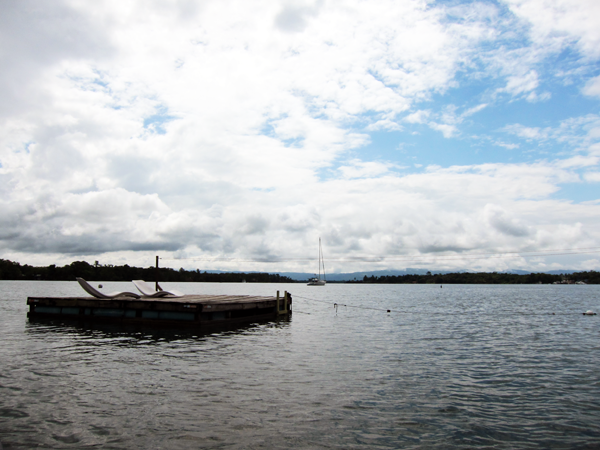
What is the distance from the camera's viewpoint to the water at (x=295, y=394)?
9.01 meters

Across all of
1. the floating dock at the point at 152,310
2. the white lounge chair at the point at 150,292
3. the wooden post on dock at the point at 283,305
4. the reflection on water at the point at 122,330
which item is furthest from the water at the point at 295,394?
the wooden post on dock at the point at 283,305

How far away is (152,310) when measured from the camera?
29.8 metres

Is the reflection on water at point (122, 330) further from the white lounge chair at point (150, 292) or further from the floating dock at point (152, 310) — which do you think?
the white lounge chair at point (150, 292)

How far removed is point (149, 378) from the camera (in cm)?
1428

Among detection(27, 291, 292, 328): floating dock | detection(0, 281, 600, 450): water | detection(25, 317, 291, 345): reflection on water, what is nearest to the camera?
detection(0, 281, 600, 450): water

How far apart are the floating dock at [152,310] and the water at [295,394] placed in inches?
197

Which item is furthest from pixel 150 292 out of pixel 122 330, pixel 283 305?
pixel 283 305

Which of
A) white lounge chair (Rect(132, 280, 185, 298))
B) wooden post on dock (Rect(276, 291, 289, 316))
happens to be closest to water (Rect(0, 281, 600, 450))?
white lounge chair (Rect(132, 280, 185, 298))

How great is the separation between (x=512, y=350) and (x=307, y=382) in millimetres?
13114

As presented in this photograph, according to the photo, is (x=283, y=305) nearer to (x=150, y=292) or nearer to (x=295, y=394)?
(x=150, y=292)

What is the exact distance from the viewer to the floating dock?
1133 inches

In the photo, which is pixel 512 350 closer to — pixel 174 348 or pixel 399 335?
pixel 399 335

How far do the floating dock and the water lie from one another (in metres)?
5.01

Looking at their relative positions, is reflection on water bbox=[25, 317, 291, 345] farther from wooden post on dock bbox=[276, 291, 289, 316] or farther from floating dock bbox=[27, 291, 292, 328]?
wooden post on dock bbox=[276, 291, 289, 316]
